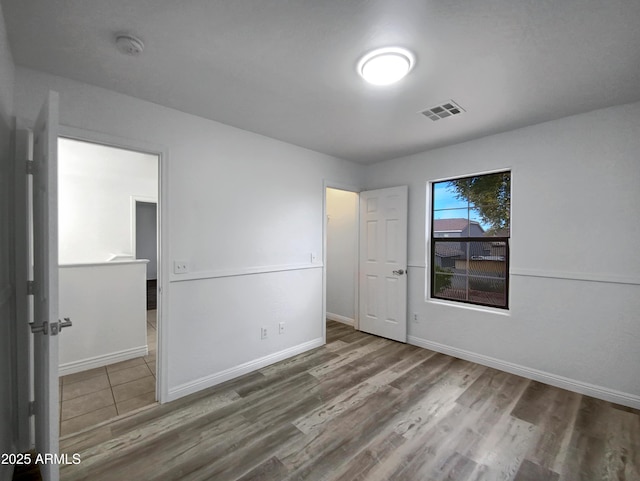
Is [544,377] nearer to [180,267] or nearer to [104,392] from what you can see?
[180,267]

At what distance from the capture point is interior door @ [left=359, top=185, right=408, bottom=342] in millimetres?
3835

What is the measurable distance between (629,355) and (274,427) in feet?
9.80

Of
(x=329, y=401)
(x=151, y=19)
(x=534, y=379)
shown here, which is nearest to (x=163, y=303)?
(x=329, y=401)

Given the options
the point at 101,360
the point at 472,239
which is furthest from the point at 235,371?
the point at 472,239

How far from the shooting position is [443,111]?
252cm

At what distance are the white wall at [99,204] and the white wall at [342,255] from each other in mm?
2851

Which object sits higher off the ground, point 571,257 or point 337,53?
point 337,53

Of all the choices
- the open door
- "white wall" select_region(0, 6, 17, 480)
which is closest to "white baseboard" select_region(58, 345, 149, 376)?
"white wall" select_region(0, 6, 17, 480)

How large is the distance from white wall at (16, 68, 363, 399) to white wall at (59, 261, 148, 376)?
1239 mm

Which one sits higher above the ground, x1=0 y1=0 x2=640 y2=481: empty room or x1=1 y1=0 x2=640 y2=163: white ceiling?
x1=1 y1=0 x2=640 y2=163: white ceiling

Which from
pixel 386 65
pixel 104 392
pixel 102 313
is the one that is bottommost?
pixel 104 392

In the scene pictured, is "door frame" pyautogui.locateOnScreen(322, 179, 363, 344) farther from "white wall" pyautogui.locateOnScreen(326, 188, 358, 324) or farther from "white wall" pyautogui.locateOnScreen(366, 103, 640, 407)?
"white wall" pyautogui.locateOnScreen(366, 103, 640, 407)

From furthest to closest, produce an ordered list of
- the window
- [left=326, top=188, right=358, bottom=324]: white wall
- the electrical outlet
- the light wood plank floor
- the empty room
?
[left=326, top=188, right=358, bottom=324]: white wall, the window, the electrical outlet, the light wood plank floor, the empty room

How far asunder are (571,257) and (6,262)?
430 centimetres
